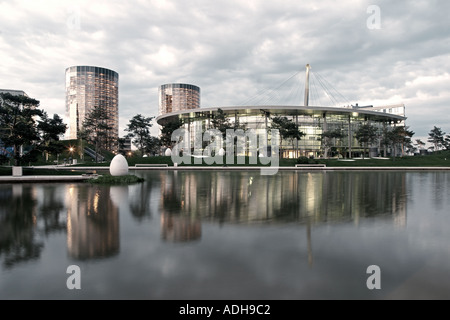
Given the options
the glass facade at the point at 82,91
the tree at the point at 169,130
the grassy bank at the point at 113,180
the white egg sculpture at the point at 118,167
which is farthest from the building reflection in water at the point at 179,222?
the glass facade at the point at 82,91

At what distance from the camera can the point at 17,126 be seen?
81.4ft

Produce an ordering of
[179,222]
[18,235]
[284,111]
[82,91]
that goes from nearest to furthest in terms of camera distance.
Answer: [18,235] → [179,222] → [284,111] → [82,91]

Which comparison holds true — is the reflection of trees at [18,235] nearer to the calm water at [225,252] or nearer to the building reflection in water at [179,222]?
the calm water at [225,252]

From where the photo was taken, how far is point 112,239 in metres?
6.46

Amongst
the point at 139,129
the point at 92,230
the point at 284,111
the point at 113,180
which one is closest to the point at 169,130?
the point at 139,129

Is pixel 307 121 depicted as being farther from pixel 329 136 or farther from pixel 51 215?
pixel 51 215

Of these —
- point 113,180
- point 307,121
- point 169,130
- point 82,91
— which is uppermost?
point 82,91

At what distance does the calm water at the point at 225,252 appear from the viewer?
13.3 ft

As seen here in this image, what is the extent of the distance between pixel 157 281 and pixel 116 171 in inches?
774

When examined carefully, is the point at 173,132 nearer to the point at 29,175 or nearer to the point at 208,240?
the point at 29,175

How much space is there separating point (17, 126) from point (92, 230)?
23999mm

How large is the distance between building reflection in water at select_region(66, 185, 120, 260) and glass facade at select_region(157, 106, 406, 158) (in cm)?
5667

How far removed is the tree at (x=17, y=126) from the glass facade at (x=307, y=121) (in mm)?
42910
